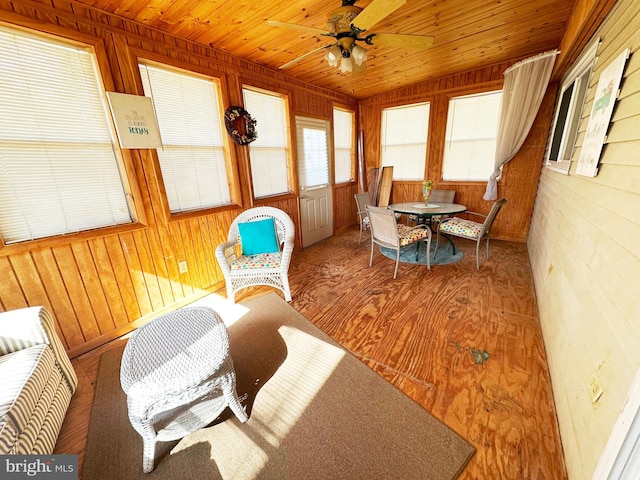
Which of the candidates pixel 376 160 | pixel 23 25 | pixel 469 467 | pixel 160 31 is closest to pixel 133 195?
pixel 23 25

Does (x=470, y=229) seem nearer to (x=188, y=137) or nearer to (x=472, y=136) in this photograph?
(x=472, y=136)

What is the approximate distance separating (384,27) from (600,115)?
1.84 meters

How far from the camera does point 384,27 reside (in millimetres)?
2275

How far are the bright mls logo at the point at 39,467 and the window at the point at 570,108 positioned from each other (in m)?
3.71

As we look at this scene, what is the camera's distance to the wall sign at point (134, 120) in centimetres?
194

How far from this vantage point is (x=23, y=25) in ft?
5.02

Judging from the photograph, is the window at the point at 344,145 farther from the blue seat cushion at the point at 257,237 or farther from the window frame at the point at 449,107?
the blue seat cushion at the point at 257,237

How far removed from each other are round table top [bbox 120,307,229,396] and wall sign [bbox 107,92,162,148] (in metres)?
1.53

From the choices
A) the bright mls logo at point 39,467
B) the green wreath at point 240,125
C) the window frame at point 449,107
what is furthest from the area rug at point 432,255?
the bright mls logo at point 39,467

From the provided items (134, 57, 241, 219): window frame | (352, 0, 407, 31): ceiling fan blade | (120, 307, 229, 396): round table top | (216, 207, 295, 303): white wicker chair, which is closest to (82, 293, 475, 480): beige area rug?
(120, 307, 229, 396): round table top

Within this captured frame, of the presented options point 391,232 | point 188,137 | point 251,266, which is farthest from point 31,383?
point 391,232

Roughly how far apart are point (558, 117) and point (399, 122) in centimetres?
221

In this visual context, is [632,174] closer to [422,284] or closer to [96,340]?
[422,284]

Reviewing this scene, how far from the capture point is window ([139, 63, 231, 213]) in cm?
226
